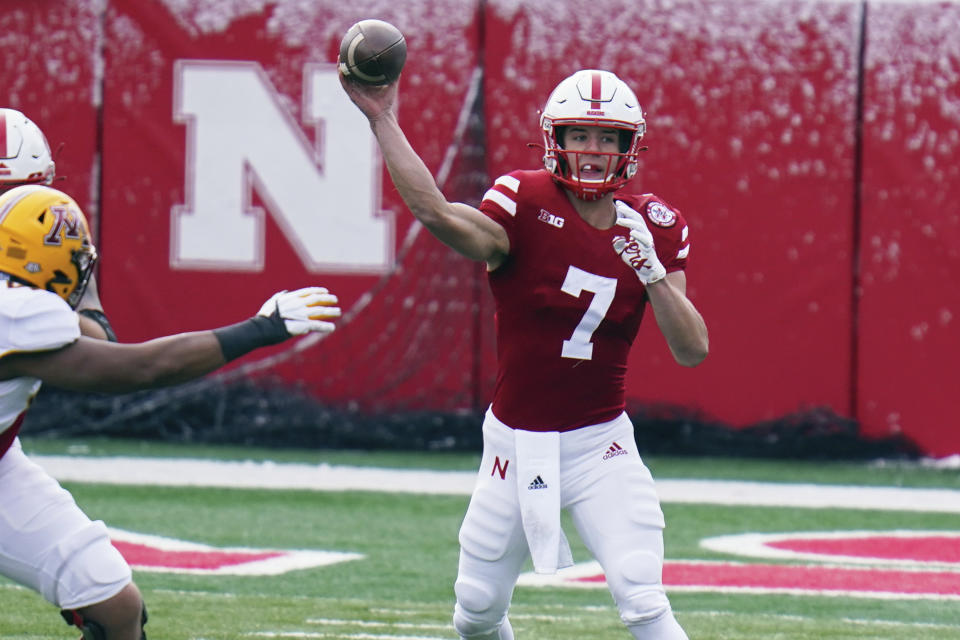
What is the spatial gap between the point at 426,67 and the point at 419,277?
1354 millimetres

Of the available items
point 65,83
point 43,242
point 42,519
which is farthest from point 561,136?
point 65,83

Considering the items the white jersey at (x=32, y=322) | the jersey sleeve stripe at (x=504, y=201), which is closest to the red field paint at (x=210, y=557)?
the jersey sleeve stripe at (x=504, y=201)

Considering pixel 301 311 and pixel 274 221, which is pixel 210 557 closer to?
pixel 301 311

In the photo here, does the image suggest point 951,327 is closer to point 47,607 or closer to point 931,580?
point 931,580

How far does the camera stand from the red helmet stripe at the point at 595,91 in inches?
176

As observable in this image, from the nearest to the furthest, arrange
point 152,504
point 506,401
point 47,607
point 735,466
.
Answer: point 506,401 → point 47,607 → point 152,504 → point 735,466

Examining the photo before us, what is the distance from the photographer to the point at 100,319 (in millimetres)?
4766

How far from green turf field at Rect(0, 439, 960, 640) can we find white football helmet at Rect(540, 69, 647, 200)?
1900 millimetres

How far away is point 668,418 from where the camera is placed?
10.8 meters

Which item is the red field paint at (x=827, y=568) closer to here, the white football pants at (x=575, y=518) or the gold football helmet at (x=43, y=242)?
the white football pants at (x=575, y=518)

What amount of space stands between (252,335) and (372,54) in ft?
2.68

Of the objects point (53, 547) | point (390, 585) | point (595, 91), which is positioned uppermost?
point (595, 91)

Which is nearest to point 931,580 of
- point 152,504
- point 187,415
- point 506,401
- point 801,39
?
point 506,401

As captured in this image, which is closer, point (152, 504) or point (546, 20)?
point (152, 504)
